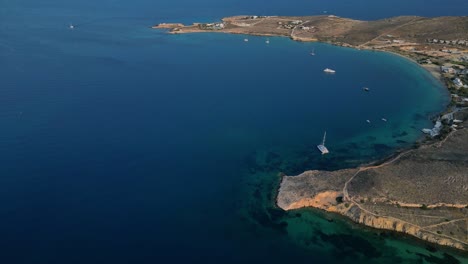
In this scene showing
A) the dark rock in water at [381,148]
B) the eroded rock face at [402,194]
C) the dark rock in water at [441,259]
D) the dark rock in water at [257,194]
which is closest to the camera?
the dark rock in water at [441,259]

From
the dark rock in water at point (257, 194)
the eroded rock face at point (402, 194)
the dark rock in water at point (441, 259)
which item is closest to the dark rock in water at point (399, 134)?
the eroded rock face at point (402, 194)

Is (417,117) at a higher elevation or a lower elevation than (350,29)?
lower

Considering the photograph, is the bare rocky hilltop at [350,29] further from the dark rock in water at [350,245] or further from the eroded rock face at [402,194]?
the dark rock in water at [350,245]

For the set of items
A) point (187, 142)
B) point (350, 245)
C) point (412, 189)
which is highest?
point (187, 142)

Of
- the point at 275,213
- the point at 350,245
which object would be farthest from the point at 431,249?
the point at 275,213

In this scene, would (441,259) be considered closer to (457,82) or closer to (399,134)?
(399,134)

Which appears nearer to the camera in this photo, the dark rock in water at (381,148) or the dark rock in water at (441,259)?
the dark rock in water at (441,259)

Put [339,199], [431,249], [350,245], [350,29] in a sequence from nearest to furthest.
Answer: [431,249]
[350,245]
[339,199]
[350,29]

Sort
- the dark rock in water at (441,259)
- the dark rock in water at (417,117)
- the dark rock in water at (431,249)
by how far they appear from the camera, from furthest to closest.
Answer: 1. the dark rock in water at (417,117)
2. the dark rock in water at (431,249)
3. the dark rock in water at (441,259)

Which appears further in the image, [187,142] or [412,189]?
[187,142]
